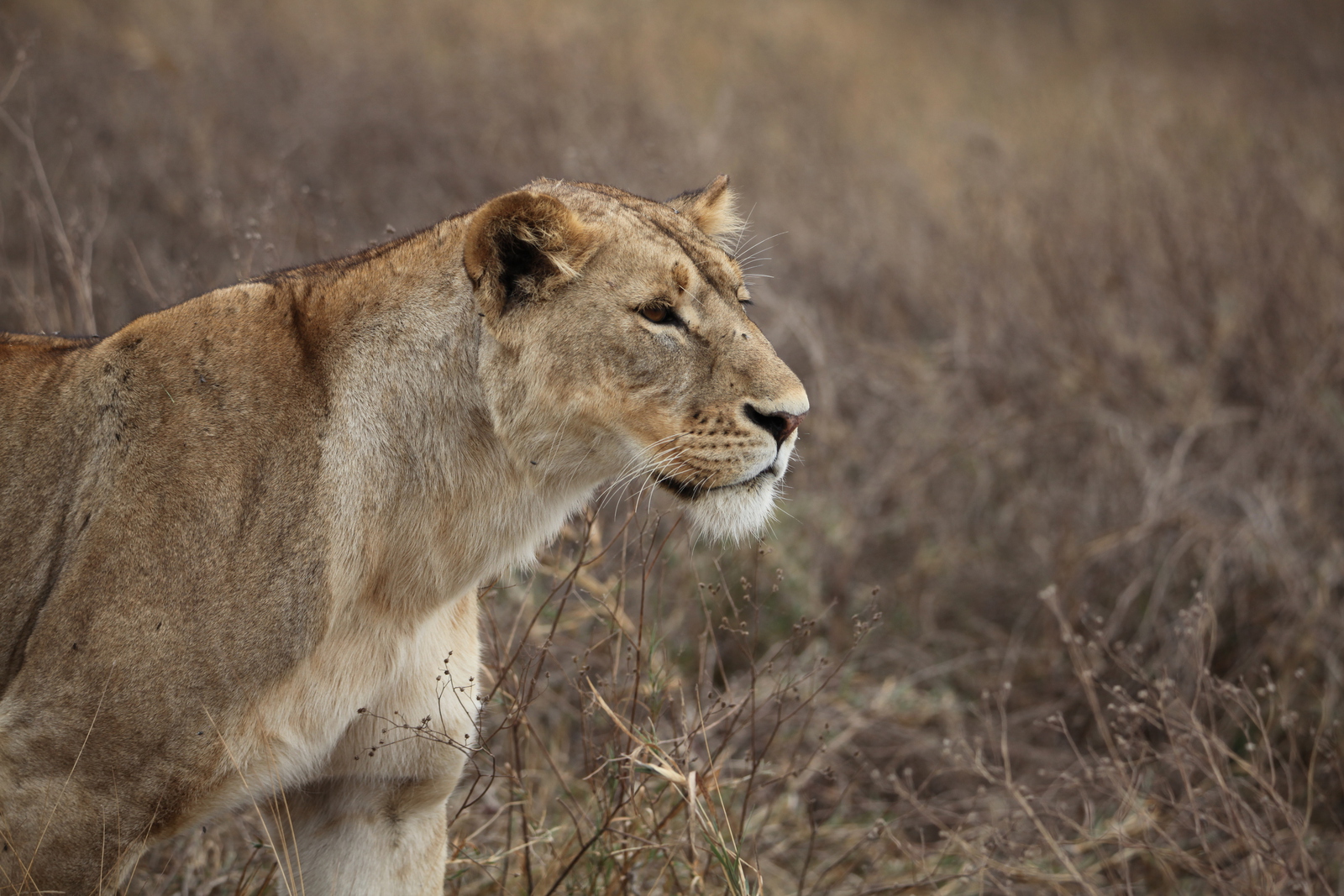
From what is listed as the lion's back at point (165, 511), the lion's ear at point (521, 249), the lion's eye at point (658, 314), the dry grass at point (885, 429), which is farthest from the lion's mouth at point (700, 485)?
the lion's back at point (165, 511)

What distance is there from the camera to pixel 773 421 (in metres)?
2.63

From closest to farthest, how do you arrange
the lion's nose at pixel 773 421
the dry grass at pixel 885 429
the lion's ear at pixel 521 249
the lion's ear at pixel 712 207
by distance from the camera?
the lion's ear at pixel 521 249 < the lion's nose at pixel 773 421 < the lion's ear at pixel 712 207 < the dry grass at pixel 885 429

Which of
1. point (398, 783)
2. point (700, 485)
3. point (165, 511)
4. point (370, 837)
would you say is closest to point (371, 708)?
point (398, 783)

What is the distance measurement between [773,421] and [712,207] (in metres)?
0.89

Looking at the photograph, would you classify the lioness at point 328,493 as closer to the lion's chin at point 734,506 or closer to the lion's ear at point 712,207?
the lion's chin at point 734,506

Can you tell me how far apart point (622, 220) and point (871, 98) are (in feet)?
32.7

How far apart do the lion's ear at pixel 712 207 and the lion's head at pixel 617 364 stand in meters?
0.54

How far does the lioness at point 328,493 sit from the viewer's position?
7.48ft

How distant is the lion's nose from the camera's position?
2625 mm

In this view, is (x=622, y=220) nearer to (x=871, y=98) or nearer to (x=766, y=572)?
(x=766, y=572)

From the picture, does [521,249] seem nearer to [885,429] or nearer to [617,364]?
[617,364]

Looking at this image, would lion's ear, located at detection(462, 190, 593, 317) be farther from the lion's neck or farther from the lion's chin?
the lion's chin

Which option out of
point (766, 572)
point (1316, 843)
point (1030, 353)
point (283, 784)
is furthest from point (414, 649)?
Result: point (1030, 353)

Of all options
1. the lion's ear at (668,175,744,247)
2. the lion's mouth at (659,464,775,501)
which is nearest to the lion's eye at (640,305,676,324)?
the lion's mouth at (659,464,775,501)
